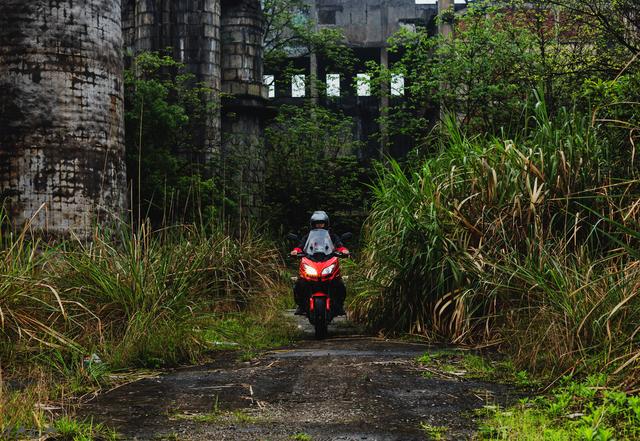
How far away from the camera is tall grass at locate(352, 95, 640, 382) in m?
5.70

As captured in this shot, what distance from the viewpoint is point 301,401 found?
4.48 meters

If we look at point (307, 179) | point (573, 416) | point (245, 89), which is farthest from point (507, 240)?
point (245, 89)

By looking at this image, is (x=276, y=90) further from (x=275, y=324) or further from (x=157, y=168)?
(x=275, y=324)

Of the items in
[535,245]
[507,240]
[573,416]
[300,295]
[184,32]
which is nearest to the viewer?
[573,416]

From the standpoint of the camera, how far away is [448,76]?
15281mm

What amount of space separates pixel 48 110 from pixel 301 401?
5.10 metres

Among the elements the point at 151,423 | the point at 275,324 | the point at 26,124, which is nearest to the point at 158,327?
the point at 151,423

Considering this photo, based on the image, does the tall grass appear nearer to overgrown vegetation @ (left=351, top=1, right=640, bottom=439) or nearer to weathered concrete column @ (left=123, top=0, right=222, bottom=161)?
overgrown vegetation @ (left=351, top=1, right=640, bottom=439)

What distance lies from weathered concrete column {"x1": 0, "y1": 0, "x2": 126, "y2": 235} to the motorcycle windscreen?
240 centimetres

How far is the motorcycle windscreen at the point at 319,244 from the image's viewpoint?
26.6ft

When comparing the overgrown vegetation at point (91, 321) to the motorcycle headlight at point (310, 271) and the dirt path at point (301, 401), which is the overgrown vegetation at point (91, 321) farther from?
the motorcycle headlight at point (310, 271)

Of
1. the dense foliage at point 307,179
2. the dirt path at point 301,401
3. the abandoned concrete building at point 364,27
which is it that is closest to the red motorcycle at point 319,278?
the dirt path at point 301,401

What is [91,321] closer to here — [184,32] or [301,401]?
[301,401]

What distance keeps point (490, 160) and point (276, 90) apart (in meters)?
23.3
